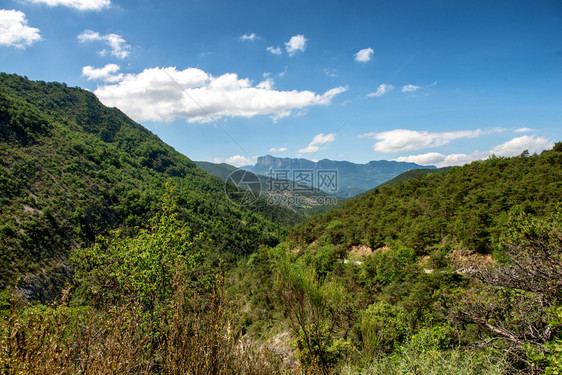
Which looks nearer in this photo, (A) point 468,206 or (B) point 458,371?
(B) point 458,371

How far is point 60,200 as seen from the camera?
53.7m

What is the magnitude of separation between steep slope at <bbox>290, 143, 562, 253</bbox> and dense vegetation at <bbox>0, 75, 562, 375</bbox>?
171mm

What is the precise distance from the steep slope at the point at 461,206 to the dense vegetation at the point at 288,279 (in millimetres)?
171

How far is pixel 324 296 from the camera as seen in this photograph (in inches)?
230

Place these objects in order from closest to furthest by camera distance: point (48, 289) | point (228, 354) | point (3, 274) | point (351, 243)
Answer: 1. point (228, 354)
2. point (351, 243)
3. point (3, 274)
4. point (48, 289)

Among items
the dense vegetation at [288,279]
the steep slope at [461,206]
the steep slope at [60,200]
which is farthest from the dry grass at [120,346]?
the steep slope at [60,200]

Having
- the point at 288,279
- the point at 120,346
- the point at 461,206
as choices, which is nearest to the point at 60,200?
the point at 288,279

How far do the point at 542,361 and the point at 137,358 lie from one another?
7406 mm

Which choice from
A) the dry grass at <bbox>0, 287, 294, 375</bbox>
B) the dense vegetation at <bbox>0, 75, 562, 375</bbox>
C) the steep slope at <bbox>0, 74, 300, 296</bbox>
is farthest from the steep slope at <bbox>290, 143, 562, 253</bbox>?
the steep slope at <bbox>0, 74, 300, 296</bbox>

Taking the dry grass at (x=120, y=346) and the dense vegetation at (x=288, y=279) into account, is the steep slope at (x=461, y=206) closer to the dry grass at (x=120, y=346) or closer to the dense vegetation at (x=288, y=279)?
the dense vegetation at (x=288, y=279)

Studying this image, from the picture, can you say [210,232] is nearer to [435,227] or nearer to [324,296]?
[435,227]

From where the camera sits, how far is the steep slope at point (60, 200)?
4331 centimetres

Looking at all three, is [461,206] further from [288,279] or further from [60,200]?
[60,200]

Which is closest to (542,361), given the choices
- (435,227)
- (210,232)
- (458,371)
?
(458,371)
